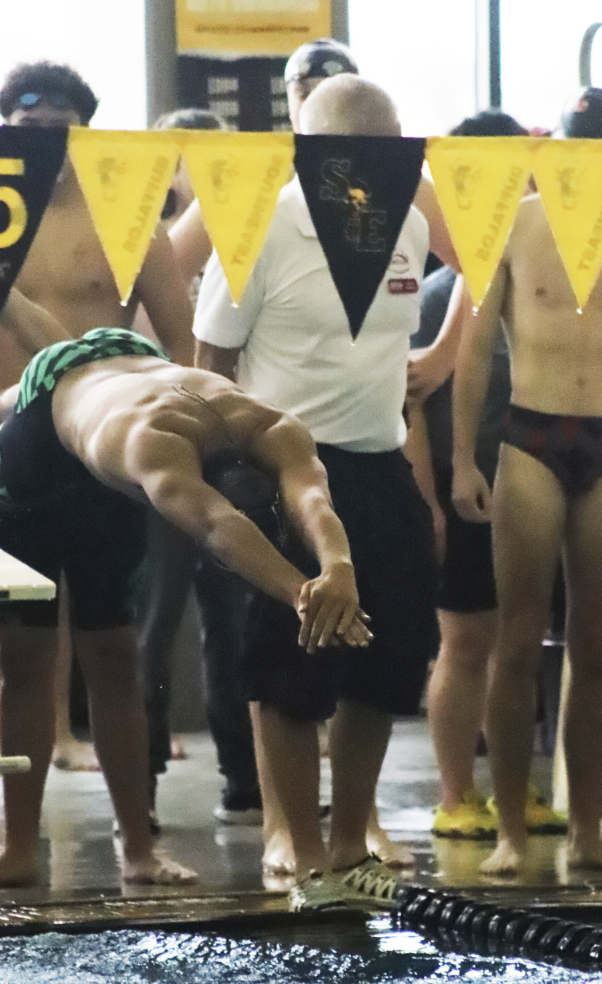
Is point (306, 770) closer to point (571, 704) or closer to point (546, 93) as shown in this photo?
point (571, 704)

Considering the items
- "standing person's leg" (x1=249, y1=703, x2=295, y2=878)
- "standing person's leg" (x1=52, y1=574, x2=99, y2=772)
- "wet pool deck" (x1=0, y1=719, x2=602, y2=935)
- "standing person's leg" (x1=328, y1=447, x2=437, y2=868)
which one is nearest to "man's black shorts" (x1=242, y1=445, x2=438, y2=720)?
"standing person's leg" (x1=328, y1=447, x2=437, y2=868)

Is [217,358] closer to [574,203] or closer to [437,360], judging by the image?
[437,360]

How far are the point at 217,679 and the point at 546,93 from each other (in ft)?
9.71

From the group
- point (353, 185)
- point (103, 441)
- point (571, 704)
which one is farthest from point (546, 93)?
point (103, 441)

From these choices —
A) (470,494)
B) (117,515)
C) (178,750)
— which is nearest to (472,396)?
(470,494)

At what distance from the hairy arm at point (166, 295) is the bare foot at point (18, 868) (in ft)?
3.93

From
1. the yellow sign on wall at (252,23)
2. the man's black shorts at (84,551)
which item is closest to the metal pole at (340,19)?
the yellow sign on wall at (252,23)

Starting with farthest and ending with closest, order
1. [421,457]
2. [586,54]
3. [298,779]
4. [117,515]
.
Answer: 1. [586,54]
2. [421,457]
3. [117,515]
4. [298,779]

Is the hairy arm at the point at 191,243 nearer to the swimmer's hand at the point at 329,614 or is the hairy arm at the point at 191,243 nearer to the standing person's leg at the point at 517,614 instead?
the standing person's leg at the point at 517,614

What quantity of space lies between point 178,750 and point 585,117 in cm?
256

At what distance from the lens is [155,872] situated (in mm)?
3678

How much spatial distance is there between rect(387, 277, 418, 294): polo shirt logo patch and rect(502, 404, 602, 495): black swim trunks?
37 centimetres

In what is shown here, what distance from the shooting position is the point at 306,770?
3.46m

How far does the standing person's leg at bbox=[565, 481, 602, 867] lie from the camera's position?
3.83 metres
